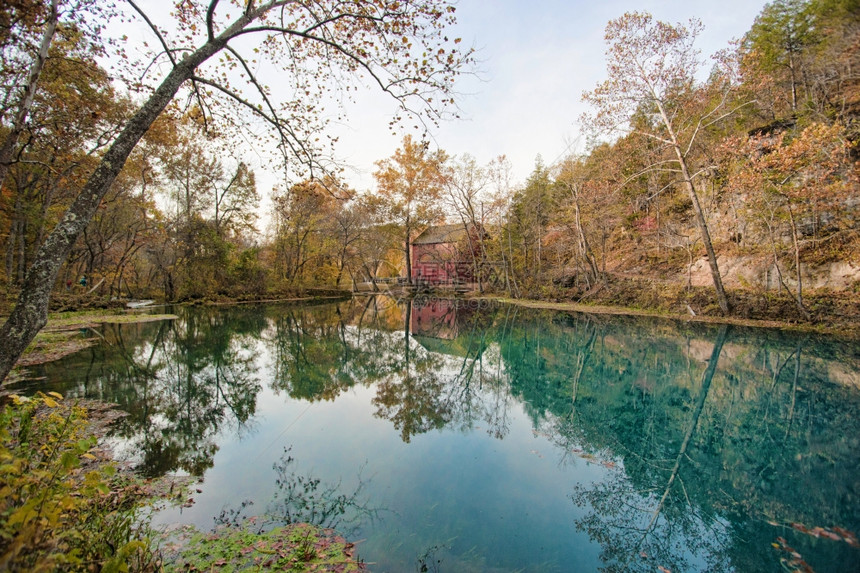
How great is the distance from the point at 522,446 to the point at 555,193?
30109mm

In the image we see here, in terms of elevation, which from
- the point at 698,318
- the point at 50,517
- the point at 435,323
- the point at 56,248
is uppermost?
the point at 56,248

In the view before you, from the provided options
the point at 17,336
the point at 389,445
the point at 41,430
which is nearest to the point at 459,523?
the point at 389,445

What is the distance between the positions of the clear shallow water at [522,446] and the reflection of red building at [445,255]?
27012 millimetres

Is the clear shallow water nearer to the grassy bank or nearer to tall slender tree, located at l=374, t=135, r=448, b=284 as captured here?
the grassy bank

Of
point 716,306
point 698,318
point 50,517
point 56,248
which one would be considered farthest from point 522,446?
point 716,306

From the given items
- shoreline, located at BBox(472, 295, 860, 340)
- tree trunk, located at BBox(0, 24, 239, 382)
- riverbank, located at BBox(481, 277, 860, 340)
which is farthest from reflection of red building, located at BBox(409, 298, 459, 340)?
tree trunk, located at BBox(0, 24, 239, 382)

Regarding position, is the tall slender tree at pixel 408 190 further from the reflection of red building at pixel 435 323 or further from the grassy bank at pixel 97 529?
the grassy bank at pixel 97 529

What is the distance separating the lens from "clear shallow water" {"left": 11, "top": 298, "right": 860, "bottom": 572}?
3482mm

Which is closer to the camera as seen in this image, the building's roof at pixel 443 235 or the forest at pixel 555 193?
the forest at pixel 555 193

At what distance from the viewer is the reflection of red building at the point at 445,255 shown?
38156 millimetres

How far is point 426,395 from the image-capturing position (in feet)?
26.6

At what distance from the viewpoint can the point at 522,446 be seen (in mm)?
5598

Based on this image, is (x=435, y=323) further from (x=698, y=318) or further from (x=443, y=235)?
(x=443, y=235)

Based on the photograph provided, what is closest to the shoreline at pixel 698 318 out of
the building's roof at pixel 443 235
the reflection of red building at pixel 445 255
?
the reflection of red building at pixel 445 255
